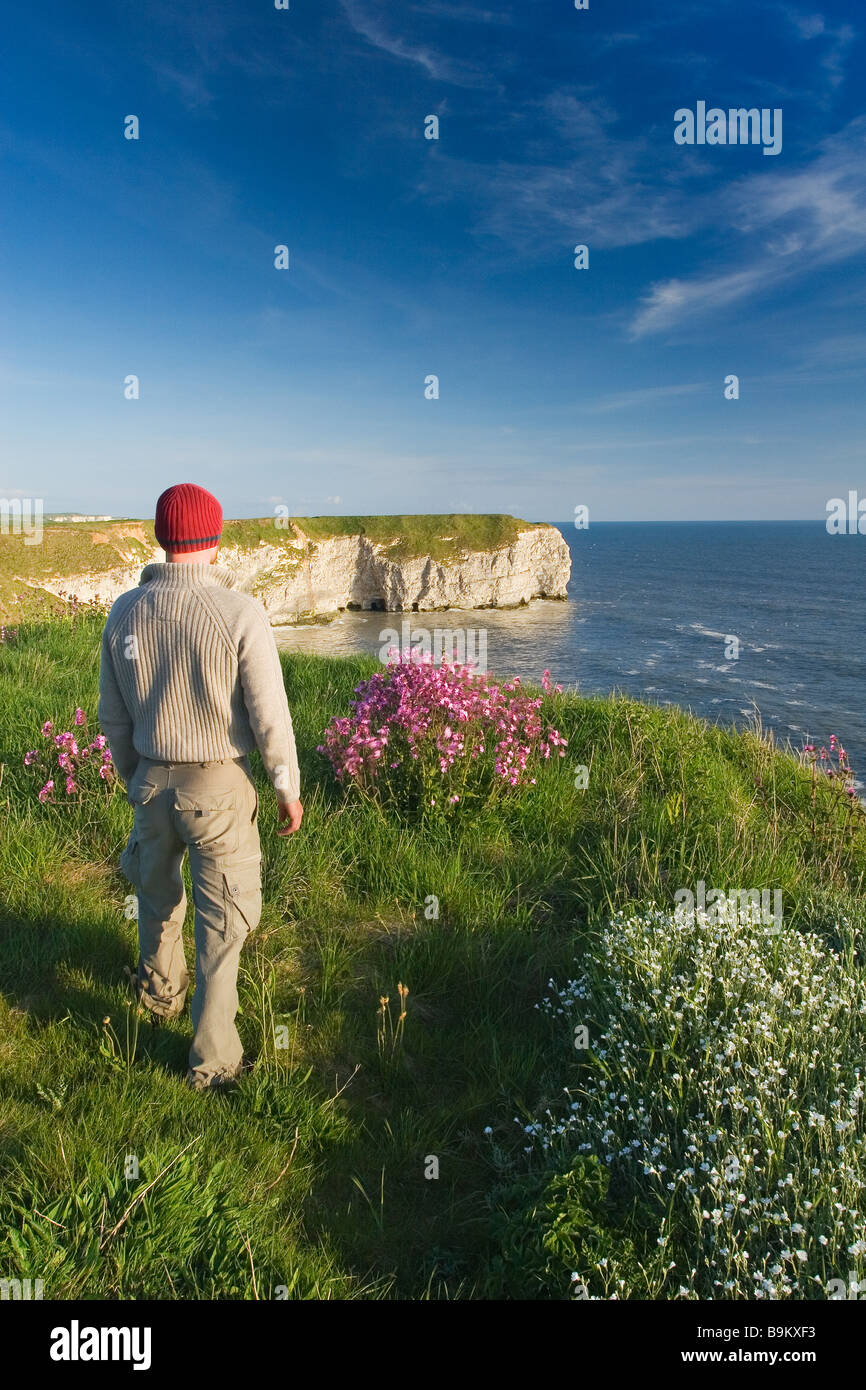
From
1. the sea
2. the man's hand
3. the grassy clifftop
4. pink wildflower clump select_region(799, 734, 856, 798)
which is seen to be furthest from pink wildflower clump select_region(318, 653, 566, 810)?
the grassy clifftop

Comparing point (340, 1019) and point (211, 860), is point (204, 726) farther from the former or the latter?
point (340, 1019)

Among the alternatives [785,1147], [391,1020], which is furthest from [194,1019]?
[785,1147]

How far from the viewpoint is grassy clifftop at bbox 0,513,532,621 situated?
178ft

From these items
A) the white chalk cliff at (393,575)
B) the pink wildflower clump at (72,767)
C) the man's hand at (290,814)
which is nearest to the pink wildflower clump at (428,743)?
the pink wildflower clump at (72,767)

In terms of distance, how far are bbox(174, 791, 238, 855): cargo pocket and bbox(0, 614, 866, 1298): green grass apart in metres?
0.98

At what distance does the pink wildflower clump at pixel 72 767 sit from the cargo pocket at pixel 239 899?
2.85 metres

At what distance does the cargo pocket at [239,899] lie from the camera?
3344 mm

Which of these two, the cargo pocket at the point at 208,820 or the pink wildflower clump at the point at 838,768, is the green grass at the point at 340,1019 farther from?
the cargo pocket at the point at 208,820

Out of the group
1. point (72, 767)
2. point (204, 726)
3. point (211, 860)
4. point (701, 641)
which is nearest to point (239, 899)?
point (211, 860)

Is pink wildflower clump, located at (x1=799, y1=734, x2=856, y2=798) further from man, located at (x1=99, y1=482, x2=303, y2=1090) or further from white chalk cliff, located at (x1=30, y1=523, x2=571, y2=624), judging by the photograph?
white chalk cliff, located at (x1=30, y1=523, x2=571, y2=624)

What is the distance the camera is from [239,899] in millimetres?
3363

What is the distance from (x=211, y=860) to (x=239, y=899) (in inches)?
9.1

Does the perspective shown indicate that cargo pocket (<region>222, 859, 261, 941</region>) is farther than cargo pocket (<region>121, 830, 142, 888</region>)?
No

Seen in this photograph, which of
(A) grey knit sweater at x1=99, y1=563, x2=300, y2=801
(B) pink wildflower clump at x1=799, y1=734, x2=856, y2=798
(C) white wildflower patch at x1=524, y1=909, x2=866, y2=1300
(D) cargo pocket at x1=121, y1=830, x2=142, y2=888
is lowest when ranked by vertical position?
(C) white wildflower patch at x1=524, y1=909, x2=866, y2=1300
